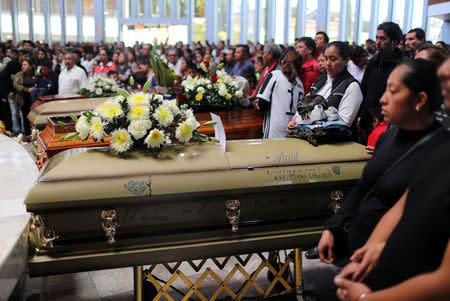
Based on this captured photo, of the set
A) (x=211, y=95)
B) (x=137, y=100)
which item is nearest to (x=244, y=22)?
(x=211, y=95)

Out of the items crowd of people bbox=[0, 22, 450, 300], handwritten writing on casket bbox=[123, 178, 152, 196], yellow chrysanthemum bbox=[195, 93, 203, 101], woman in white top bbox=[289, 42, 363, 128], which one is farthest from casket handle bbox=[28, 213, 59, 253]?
yellow chrysanthemum bbox=[195, 93, 203, 101]

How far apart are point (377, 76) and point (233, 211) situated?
2.09 metres

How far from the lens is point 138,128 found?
2.08 m

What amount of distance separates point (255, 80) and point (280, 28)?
38.6ft

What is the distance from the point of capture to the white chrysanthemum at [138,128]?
81.8 inches

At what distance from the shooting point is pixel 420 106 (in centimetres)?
136

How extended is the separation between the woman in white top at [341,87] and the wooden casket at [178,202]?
63 cm

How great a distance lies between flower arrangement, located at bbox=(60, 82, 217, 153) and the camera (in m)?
2.08

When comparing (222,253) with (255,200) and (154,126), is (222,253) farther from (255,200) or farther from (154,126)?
(154,126)

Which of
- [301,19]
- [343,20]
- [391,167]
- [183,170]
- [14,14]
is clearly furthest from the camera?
[14,14]

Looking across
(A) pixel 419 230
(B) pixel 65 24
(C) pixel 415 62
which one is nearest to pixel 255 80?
(C) pixel 415 62

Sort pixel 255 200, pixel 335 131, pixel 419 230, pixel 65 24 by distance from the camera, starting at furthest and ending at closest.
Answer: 1. pixel 65 24
2. pixel 335 131
3. pixel 255 200
4. pixel 419 230

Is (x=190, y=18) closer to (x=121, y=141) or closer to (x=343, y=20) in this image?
(x=343, y=20)

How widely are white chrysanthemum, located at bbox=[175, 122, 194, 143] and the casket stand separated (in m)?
0.06
